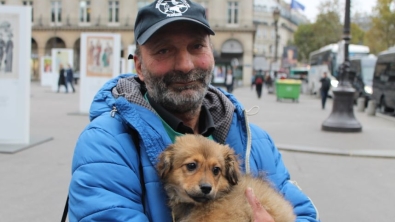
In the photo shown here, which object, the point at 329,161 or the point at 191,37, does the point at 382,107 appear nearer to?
the point at 329,161

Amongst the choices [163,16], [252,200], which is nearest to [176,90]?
[163,16]

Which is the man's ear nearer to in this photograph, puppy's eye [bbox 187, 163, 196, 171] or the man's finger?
puppy's eye [bbox 187, 163, 196, 171]

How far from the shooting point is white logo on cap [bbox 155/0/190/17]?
2.37 m

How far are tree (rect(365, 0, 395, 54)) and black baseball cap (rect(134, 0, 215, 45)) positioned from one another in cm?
4950

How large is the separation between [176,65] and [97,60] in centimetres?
1755

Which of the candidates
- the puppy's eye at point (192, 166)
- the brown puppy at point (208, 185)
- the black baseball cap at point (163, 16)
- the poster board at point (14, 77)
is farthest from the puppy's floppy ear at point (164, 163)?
the poster board at point (14, 77)

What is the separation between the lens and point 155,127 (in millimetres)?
2355

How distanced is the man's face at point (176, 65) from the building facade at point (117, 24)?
62.8m

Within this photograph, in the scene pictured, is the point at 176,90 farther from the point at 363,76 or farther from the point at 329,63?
the point at 329,63

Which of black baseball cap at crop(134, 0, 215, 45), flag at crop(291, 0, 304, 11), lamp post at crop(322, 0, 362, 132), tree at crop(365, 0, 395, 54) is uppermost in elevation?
flag at crop(291, 0, 304, 11)

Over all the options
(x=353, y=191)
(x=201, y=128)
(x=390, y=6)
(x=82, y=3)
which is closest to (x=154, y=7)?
(x=201, y=128)

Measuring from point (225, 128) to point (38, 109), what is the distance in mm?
21128

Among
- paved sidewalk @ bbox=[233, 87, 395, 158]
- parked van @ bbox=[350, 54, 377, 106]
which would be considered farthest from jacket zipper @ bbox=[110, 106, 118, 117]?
parked van @ bbox=[350, 54, 377, 106]

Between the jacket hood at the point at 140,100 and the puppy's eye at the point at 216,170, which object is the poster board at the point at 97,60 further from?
the puppy's eye at the point at 216,170
